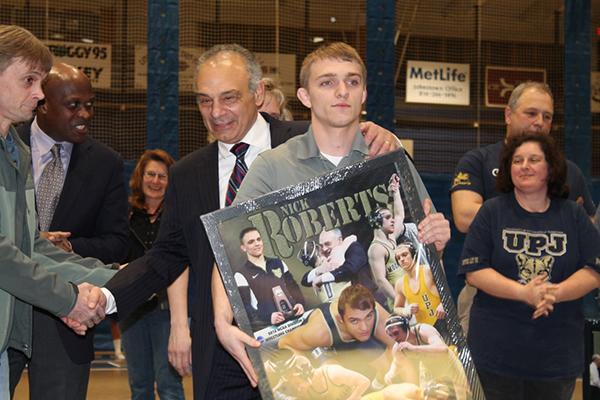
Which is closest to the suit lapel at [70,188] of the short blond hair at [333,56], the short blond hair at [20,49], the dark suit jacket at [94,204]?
the dark suit jacket at [94,204]

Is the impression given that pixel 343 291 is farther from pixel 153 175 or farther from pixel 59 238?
pixel 153 175

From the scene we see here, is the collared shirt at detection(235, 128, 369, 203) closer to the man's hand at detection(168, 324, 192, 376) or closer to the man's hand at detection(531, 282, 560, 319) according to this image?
the man's hand at detection(168, 324, 192, 376)

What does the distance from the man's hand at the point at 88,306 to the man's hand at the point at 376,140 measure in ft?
4.27

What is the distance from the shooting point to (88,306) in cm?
350

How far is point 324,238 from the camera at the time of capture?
260 cm

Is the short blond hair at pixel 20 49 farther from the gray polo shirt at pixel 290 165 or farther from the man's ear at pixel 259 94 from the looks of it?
the gray polo shirt at pixel 290 165

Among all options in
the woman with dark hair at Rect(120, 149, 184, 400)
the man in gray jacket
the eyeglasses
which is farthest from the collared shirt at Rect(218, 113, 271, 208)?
the eyeglasses

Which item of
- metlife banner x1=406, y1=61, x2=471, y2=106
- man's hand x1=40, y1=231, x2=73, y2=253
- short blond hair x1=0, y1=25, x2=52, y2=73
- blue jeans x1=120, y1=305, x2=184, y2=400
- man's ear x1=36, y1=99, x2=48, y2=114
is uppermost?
metlife banner x1=406, y1=61, x2=471, y2=106

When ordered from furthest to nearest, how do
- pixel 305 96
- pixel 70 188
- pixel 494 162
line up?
pixel 494 162 → pixel 70 188 → pixel 305 96

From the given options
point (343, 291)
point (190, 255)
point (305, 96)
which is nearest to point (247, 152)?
point (190, 255)

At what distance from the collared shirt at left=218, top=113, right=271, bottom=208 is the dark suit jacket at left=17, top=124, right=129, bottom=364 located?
34.9 inches

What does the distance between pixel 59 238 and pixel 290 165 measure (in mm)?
1468

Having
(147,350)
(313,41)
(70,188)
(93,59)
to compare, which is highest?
(313,41)

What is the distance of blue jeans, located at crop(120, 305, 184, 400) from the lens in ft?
20.8
